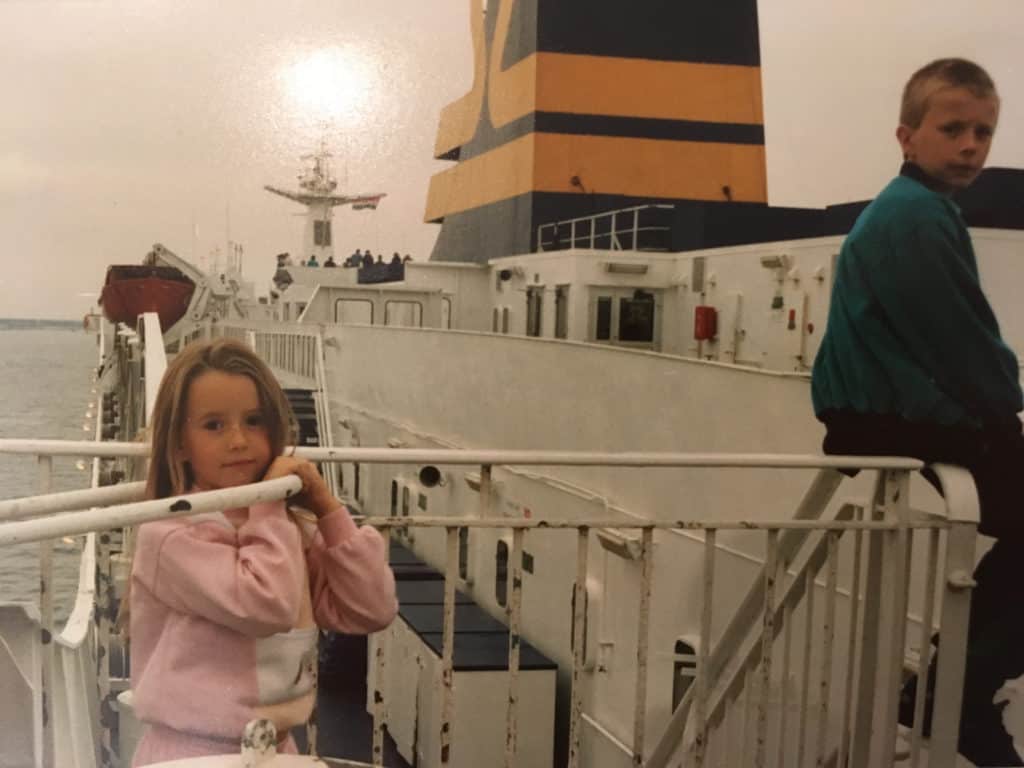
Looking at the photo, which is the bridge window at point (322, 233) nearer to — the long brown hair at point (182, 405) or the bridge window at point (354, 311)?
the long brown hair at point (182, 405)

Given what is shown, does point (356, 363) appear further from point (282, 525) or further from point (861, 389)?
Answer: point (282, 525)

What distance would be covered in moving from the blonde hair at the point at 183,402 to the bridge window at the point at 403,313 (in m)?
5.39

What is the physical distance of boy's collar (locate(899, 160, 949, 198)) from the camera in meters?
2.13

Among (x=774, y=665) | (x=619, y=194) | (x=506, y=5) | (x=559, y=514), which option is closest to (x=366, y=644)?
(x=559, y=514)

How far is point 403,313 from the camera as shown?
7320 millimetres

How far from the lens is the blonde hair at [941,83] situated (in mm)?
2131

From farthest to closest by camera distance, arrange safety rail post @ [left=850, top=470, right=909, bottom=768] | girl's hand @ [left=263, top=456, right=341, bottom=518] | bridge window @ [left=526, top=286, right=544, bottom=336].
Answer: bridge window @ [left=526, top=286, right=544, bottom=336], safety rail post @ [left=850, top=470, right=909, bottom=768], girl's hand @ [left=263, top=456, right=341, bottom=518]

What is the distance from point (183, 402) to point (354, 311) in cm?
553

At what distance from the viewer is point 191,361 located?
61.1 inches

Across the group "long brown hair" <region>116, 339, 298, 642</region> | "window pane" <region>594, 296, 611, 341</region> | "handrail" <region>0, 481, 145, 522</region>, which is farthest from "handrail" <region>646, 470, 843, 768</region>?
"window pane" <region>594, 296, 611, 341</region>

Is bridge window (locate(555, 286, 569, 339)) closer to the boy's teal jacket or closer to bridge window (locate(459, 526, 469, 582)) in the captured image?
bridge window (locate(459, 526, 469, 582))

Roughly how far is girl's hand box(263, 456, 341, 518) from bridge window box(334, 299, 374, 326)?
501cm

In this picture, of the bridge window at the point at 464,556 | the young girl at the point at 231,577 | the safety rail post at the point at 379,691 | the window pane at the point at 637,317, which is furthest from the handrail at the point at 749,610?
the window pane at the point at 637,317

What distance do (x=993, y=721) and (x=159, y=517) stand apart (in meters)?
1.85
